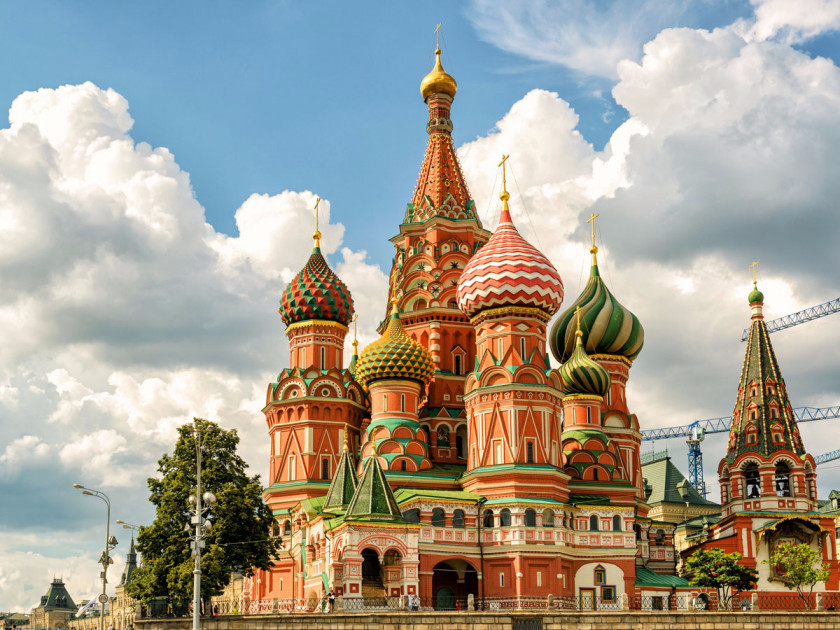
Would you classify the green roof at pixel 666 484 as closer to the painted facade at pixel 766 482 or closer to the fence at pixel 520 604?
the painted facade at pixel 766 482

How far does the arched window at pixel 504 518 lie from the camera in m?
48.7

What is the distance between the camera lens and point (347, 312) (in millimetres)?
61906

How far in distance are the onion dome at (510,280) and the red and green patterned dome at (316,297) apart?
31.4ft

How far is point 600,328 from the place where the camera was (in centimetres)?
6175

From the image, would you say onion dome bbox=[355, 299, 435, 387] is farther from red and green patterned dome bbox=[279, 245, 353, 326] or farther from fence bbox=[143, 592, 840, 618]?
fence bbox=[143, 592, 840, 618]

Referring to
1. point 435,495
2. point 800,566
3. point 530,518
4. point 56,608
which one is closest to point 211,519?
point 435,495

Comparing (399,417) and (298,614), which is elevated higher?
(399,417)

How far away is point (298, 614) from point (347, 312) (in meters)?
25.6

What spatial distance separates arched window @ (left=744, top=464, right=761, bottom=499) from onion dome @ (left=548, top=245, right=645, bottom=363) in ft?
30.5

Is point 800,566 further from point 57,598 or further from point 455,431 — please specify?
point 57,598

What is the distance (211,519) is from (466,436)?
1742 centimetres

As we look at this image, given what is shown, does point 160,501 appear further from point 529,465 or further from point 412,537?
point 529,465

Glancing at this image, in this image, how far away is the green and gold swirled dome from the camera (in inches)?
2240

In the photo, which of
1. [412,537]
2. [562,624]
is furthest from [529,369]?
[562,624]
